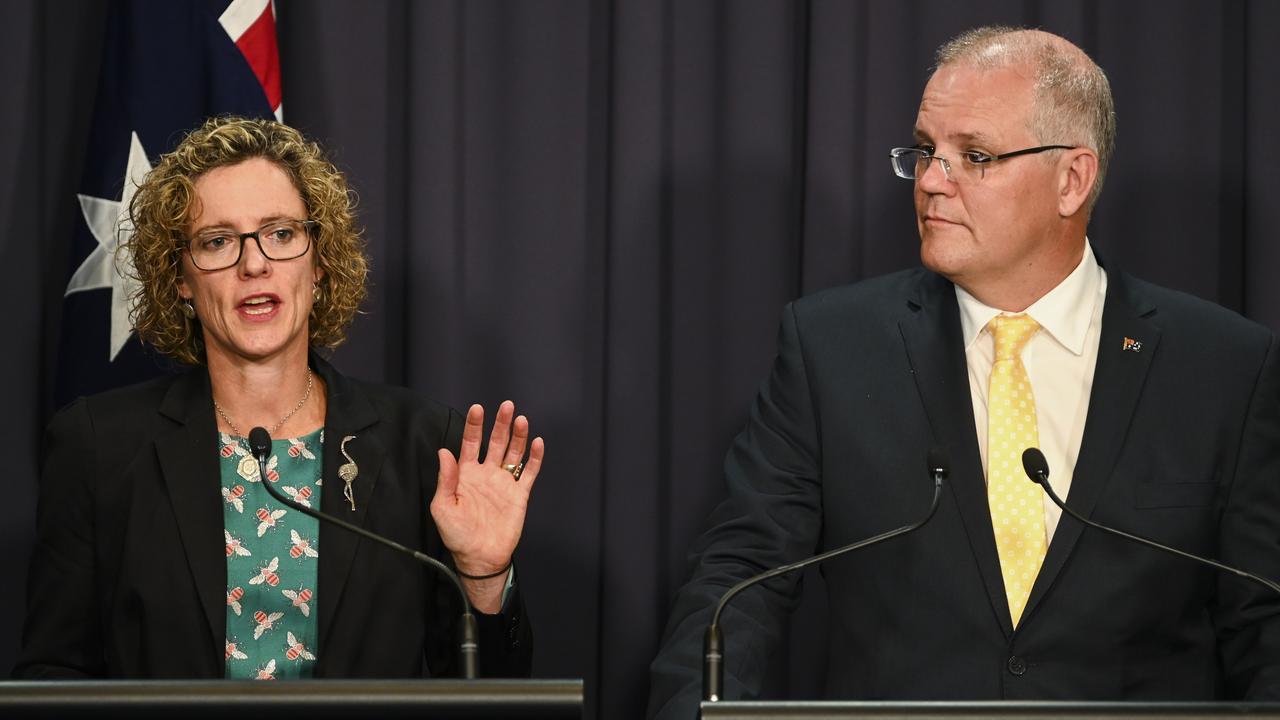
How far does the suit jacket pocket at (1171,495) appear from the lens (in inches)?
97.8

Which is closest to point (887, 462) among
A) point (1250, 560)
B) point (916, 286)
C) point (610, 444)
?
point (916, 286)

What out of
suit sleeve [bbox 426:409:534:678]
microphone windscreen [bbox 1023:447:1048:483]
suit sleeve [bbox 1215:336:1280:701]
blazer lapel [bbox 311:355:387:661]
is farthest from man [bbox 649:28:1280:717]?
blazer lapel [bbox 311:355:387:661]

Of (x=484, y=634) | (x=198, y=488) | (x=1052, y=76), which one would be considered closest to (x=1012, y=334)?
(x=1052, y=76)

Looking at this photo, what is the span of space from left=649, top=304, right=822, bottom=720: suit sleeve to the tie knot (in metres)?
0.35

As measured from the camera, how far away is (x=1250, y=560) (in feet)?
8.06

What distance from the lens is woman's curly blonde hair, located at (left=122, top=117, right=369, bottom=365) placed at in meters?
2.64

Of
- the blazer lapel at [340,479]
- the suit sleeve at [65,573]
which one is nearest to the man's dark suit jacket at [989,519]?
the blazer lapel at [340,479]

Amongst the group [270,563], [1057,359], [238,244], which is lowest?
[270,563]

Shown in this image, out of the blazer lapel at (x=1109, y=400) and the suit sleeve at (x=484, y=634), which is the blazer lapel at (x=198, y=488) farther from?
the blazer lapel at (x=1109, y=400)

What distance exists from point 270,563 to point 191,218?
0.64m

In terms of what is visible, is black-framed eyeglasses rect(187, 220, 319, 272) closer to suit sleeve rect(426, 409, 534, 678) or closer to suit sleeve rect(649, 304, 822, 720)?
suit sleeve rect(426, 409, 534, 678)

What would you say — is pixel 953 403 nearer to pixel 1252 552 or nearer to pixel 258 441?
pixel 1252 552

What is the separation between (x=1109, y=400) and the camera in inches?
99.7

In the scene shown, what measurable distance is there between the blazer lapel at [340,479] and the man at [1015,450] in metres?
0.61
